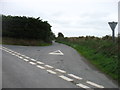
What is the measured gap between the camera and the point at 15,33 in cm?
2942

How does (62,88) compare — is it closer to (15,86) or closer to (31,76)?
(15,86)

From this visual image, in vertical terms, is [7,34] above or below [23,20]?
below

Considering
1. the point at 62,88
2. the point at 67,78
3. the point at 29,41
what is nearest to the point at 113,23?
the point at 67,78

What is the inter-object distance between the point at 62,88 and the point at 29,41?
23.9 meters

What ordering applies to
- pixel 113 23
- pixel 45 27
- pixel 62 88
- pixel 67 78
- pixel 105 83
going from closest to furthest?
pixel 62 88, pixel 105 83, pixel 67 78, pixel 113 23, pixel 45 27

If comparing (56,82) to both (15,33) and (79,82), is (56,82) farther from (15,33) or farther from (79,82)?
(15,33)

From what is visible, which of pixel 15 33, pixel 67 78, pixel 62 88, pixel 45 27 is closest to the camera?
pixel 62 88

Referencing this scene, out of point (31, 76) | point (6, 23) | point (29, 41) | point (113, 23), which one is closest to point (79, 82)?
point (31, 76)

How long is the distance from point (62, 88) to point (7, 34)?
2466 centimetres

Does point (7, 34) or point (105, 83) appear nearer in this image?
point (105, 83)

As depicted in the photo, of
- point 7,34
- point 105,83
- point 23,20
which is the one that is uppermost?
point 23,20

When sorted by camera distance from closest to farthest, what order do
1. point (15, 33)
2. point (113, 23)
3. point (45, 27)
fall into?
point (113, 23) < point (15, 33) < point (45, 27)

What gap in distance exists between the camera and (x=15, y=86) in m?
6.29

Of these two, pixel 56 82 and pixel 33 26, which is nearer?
pixel 56 82
